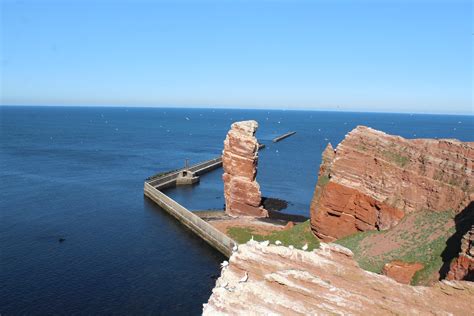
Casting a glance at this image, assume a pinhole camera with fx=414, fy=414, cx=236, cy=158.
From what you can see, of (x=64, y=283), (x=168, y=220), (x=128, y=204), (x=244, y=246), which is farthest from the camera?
(x=128, y=204)

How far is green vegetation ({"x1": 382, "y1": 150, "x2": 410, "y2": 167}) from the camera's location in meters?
37.3

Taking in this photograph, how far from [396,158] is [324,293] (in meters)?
24.8

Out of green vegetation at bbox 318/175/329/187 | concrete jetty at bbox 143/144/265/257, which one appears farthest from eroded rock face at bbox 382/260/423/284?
concrete jetty at bbox 143/144/265/257

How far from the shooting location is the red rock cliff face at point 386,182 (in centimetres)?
3397

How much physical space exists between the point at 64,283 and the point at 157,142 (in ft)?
418

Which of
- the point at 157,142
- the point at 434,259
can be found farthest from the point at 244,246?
the point at 157,142

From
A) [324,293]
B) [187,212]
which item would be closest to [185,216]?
[187,212]

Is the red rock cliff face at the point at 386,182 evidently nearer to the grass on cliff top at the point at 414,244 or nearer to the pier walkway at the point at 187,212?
the grass on cliff top at the point at 414,244

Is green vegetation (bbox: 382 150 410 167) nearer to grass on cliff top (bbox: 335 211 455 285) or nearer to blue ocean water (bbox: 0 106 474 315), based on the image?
grass on cliff top (bbox: 335 211 455 285)

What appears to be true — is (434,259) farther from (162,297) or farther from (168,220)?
(168,220)

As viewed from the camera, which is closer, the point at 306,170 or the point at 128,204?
the point at 128,204

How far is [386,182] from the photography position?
37.9 m

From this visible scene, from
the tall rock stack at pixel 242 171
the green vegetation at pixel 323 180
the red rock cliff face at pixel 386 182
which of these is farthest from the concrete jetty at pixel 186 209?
the red rock cliff face at pixel 386 182

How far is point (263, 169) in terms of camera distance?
108 m
